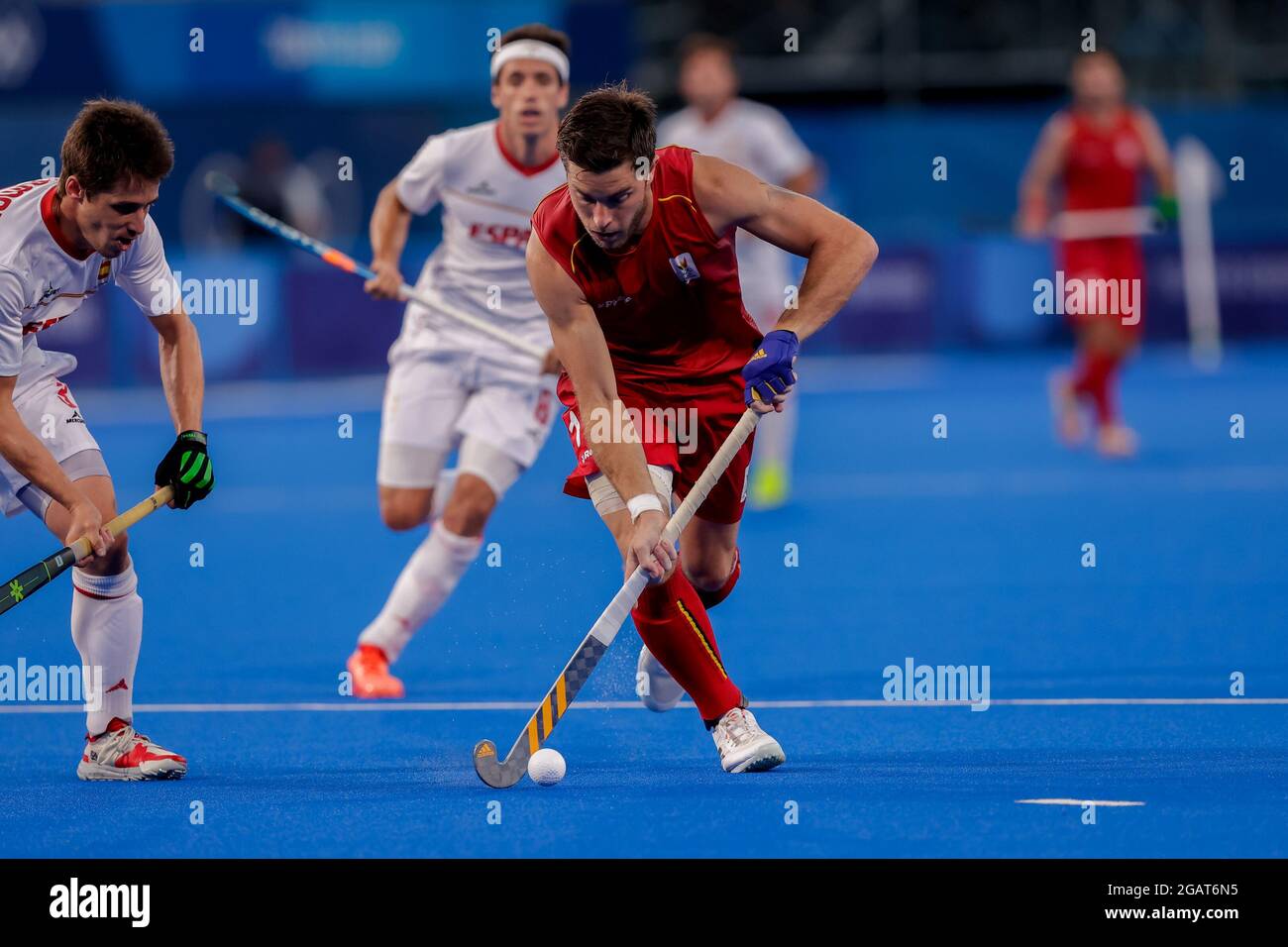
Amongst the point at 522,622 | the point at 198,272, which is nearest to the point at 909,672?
the point at 522,622

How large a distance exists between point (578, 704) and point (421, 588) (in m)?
0.70

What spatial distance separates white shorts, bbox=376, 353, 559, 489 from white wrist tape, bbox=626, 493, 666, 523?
174 cm

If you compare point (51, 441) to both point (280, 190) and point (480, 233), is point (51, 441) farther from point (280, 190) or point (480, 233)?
point (280, 190)

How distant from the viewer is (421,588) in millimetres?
6617

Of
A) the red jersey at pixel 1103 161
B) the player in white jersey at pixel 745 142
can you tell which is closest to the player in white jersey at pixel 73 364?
the player in white jersey at pixel 745 142

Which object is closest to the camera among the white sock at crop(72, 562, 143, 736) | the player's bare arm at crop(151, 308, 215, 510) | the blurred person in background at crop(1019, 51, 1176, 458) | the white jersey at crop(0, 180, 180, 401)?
the white jersey at crop(0, 180, 180, 401)

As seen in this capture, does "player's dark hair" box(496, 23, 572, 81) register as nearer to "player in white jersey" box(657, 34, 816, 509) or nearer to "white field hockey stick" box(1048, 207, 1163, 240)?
"player in white jersey" box(657, 34, 816, 509)

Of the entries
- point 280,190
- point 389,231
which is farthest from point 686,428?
point 280,190

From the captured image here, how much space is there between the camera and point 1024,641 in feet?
23.3

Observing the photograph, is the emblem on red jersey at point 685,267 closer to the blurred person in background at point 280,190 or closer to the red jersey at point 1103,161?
the red jersey at point 1103,161

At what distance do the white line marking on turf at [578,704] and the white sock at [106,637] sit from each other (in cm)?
86

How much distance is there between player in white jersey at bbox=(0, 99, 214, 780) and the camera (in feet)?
15.8

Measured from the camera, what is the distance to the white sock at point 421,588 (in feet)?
21.7

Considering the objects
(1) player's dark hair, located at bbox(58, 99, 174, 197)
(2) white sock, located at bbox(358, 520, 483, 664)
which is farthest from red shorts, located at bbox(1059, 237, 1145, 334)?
(1) player's dark hair, located at bbox(58, 99, 174, 197)
